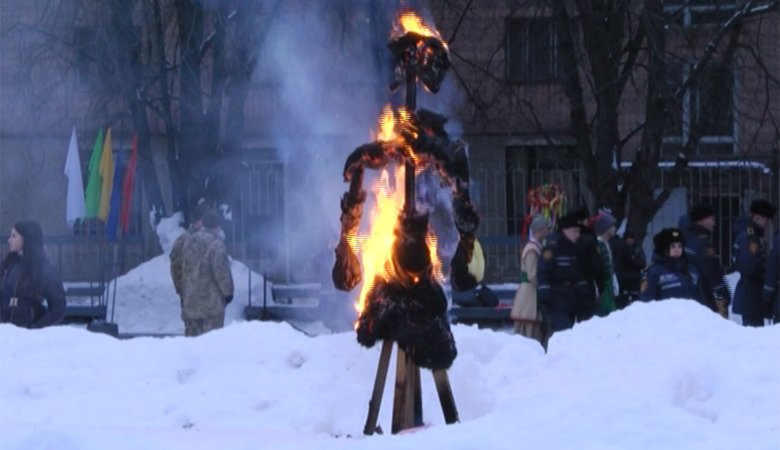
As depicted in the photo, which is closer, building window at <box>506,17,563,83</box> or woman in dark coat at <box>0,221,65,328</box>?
woman in dark coat at <box>0,221,65,328</box>

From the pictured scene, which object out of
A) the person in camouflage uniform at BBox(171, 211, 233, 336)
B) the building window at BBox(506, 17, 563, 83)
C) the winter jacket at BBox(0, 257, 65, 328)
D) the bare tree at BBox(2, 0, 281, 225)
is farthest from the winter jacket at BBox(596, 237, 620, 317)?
the building window at BBox(506, 17, 563, 83)

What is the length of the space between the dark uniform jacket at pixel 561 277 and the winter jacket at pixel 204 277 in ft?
10.7

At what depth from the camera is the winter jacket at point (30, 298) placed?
36.1ft

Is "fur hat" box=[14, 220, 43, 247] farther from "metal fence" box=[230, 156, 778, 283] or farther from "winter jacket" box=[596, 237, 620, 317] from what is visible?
"metal fence" box=[230, 156, 778, 283]

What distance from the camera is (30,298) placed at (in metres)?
11.1

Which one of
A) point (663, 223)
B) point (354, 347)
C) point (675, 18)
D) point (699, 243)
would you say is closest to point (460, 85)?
point (675, 18)

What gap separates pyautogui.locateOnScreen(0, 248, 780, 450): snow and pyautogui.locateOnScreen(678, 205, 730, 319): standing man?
2812 millimetres

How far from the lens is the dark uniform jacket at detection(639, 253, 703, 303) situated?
1159 centimetres

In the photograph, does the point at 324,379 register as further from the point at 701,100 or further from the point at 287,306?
the point at 701,100

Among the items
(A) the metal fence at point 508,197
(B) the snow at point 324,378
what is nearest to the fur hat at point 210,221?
(B) the snow at point 324,378

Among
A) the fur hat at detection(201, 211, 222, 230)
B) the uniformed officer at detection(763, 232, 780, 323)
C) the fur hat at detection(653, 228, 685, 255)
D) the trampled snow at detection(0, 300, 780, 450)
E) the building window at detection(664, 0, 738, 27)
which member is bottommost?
the trampled snow at detection(0, 300, 780, 450)

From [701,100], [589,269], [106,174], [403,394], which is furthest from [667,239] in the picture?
[701,100]

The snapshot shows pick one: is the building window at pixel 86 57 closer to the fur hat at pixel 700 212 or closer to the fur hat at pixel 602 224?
the fur hat at pixel 602 224

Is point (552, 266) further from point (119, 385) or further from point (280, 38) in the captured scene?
point (280, 38)
